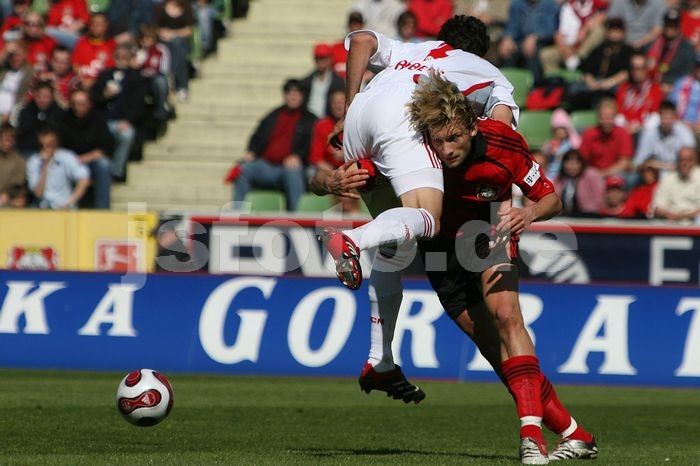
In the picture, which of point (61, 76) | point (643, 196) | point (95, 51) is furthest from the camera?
point (95, 51)

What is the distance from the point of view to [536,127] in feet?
64.7

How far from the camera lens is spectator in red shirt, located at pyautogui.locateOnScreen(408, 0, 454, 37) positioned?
67.7 feet

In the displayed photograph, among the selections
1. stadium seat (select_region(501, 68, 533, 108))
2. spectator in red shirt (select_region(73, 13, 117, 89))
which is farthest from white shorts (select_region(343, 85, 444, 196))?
spectator in red shirt (select_region(73, 13, 117, 89))

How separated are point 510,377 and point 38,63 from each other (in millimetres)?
15951

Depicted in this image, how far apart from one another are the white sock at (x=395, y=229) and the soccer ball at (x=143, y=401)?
1.90 m

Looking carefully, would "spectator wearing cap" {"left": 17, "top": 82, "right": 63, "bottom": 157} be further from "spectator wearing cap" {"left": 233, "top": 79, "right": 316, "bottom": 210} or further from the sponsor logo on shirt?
the sponsor logo on shirt

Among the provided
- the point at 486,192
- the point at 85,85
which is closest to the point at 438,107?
the point at 486,192

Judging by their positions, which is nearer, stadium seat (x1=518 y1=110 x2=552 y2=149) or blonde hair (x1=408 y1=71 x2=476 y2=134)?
blonde hair (x1=408 y1=71 x2=476 y2=134)

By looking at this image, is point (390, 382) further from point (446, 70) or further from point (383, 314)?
point (446, 70)

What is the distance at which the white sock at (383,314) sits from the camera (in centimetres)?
910

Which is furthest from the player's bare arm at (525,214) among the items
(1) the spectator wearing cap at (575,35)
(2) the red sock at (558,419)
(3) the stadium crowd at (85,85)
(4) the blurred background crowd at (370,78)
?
(1) the spectator wearing cap at (575,35)

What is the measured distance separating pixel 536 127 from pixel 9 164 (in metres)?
7.15

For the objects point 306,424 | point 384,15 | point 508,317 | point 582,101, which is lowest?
point 306,424

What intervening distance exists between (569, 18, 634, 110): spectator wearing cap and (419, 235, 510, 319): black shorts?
1126cm
